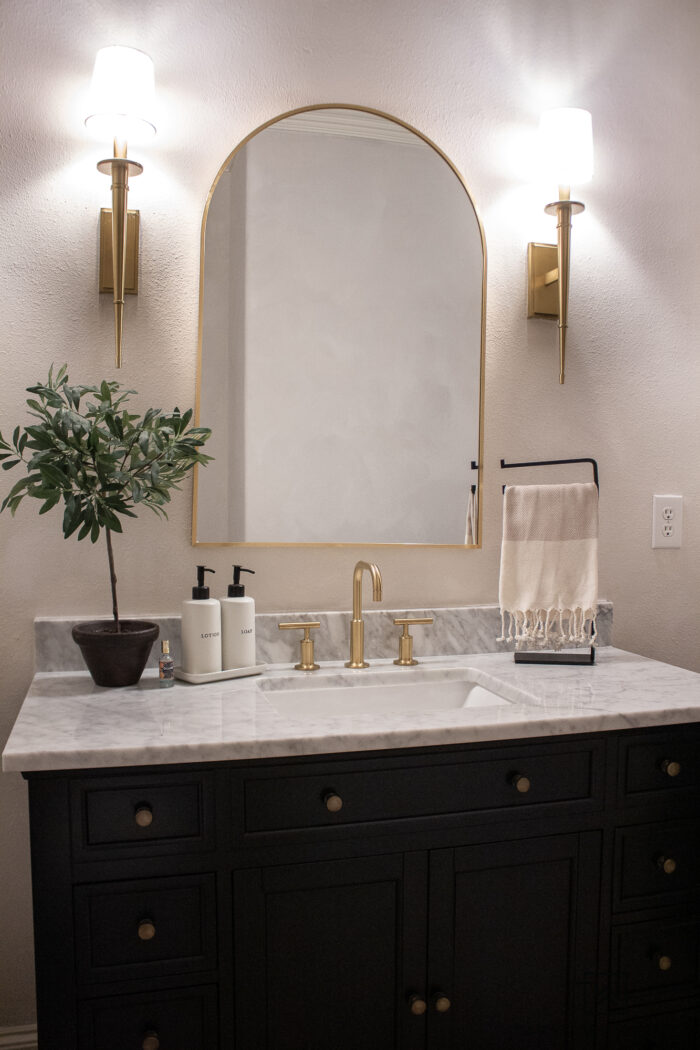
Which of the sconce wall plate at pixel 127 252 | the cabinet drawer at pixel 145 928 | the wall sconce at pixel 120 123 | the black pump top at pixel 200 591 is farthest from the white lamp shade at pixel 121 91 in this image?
the cabinet drawer at pixel 145 928

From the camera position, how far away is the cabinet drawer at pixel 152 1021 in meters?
1.15

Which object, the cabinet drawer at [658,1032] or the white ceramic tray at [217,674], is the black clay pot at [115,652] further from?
the cabinet drawer at [658,1032]

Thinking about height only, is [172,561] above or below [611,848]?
above

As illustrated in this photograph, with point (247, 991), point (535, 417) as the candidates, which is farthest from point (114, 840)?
point (535, 417)

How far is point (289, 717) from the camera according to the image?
1.42m

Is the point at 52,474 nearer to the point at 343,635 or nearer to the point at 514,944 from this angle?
the point at 343,635

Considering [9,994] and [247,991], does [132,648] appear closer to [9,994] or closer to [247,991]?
[247,991]

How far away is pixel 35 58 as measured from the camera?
156 cm

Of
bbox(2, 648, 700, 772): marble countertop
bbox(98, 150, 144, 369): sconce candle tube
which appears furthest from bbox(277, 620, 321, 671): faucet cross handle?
bbox(98, 150, 144, 369): sconce candle tube

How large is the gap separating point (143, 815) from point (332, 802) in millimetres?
273

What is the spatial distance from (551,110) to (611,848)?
1534mm

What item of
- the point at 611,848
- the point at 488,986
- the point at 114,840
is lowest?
the point at 488,986

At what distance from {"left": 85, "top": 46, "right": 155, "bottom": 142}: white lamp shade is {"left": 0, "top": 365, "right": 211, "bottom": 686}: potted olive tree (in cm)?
50

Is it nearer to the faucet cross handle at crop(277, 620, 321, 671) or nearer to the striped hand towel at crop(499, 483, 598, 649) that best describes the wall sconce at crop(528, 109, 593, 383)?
the striped hand towel at crop(499, 483, 598, 649)
